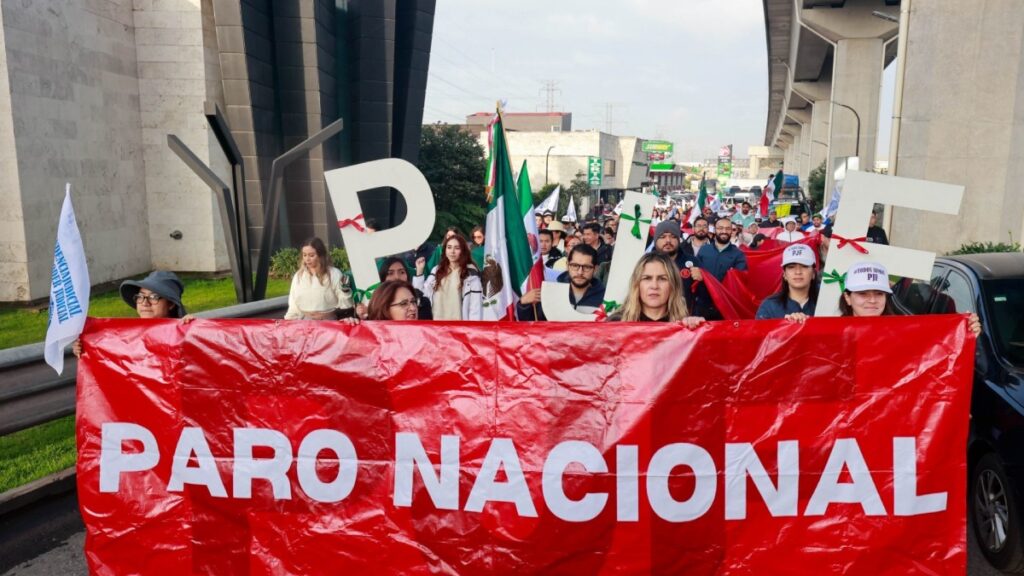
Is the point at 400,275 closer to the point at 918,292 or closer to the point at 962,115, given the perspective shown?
the point at 918,292

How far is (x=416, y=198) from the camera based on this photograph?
5.16 m

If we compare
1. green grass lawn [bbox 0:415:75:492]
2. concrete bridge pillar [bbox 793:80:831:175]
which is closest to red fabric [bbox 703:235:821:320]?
green grass lawn [bbox 0:415:75:492]

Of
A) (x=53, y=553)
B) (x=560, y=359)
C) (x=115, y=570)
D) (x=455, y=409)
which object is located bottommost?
(x=53, y=553)

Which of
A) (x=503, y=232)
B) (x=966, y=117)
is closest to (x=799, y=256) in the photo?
(x=503, y=232)

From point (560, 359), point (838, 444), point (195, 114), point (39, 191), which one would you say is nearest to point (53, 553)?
point (560, 359)

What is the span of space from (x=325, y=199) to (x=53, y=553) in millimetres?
20188

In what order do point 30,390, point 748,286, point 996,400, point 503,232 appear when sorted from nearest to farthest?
point 996,400 < point 30,390 < point 503,232 < point 748,286

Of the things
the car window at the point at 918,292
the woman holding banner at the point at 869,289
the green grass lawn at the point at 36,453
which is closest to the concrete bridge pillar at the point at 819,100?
the car window at the point at 918,292

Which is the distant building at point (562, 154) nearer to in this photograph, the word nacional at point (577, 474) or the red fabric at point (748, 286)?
the red fabric at point (748, 286)

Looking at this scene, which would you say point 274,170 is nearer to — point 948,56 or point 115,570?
point 115,570

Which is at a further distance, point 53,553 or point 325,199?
point 325,199

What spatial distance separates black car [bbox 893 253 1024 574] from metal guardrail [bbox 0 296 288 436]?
6053 mm

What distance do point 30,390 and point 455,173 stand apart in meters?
37.0

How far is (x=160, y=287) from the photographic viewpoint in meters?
4.52
